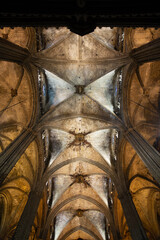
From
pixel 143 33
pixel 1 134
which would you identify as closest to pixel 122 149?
pixel 143 33

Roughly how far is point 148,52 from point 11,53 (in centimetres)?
534

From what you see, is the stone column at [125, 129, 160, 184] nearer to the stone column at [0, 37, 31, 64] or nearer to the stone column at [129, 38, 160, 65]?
the stone column at [129, 38, 160, 65]

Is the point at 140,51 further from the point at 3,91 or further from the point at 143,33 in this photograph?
the point at 3,91

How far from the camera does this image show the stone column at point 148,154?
20.4 ft

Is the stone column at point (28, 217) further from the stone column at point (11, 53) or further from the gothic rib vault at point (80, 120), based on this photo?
the stone column at point (11, 53)

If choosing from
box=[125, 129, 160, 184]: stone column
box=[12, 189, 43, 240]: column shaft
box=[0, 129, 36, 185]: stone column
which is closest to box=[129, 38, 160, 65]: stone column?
box=[125, 129, 160, 184]: stone column

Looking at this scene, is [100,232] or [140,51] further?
[100,232]

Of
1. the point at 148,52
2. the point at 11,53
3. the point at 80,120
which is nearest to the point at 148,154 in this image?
the point at 148,52

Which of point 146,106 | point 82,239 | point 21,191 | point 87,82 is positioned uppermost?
point 87,82

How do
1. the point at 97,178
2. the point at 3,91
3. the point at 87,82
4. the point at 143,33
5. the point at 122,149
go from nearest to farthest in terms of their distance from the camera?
the point at 143,33 < the point at 3,91 < the point at 122,149 < the point at 87,82 < the point at 97,178

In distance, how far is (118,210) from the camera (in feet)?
42.8

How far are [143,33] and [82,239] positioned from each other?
65.1 feet

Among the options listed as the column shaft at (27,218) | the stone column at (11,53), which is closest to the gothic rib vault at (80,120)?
the column shaft at (27,218)

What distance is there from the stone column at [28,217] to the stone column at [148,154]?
612 centimetres
